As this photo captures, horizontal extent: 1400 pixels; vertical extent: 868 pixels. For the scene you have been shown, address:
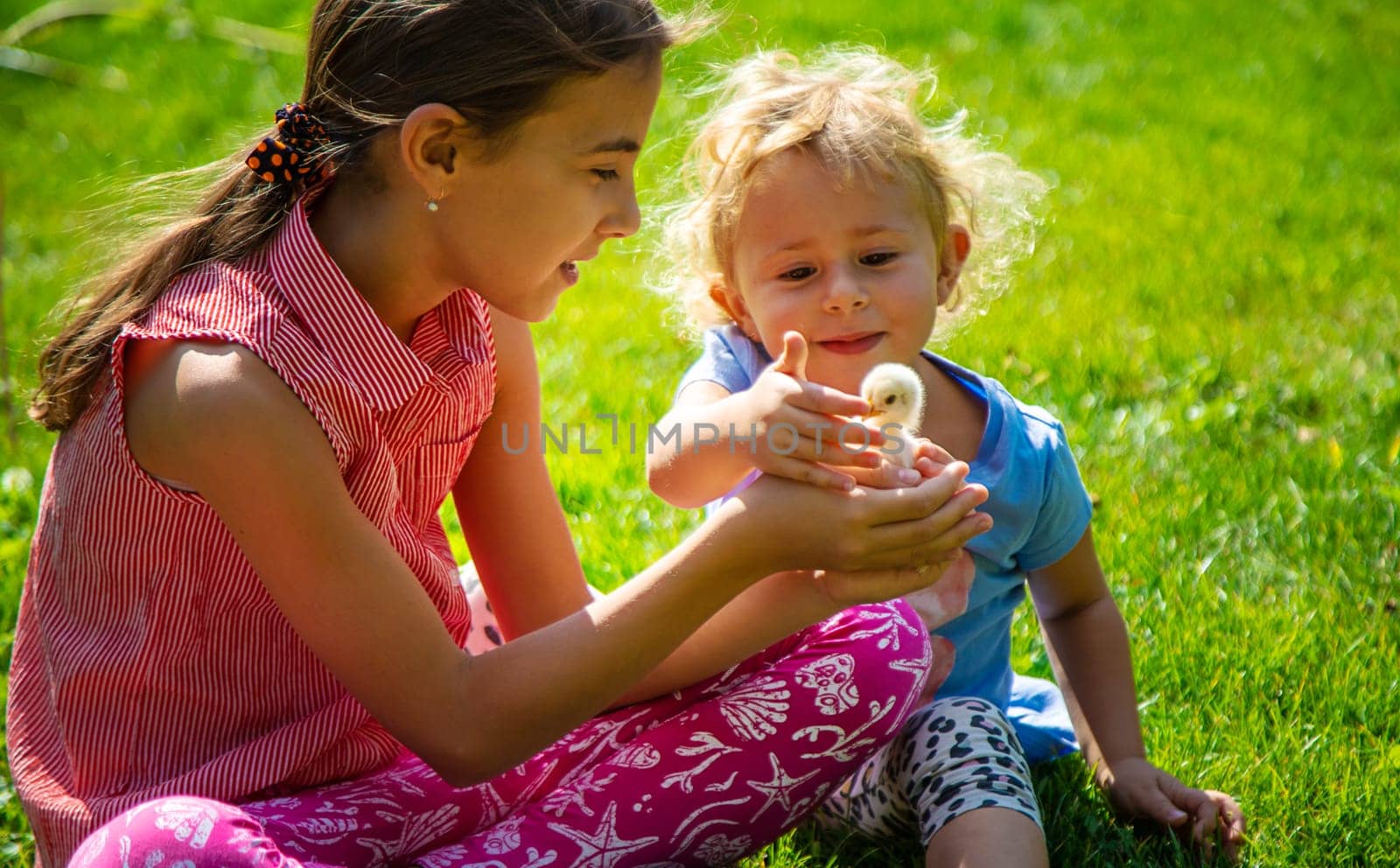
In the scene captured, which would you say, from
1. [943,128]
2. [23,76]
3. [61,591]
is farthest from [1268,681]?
[23,76]

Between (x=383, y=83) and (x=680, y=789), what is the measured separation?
3.48 ft

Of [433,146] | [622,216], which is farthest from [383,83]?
[622,216]

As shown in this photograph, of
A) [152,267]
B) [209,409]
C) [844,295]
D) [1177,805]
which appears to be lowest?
[1177,805]

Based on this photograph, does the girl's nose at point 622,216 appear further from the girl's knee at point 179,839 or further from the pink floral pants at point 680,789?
the girl's knee at point 179,839

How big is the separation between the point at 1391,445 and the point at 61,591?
3006 millimetres

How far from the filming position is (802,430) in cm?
172

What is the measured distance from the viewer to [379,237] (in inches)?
73.7

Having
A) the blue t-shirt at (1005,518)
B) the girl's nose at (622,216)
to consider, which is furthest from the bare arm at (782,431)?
the blue t-shirt at (1005,518)

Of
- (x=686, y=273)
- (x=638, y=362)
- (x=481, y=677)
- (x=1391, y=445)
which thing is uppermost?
(x=686, y=273)

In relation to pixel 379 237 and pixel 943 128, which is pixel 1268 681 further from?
pixel 379 237

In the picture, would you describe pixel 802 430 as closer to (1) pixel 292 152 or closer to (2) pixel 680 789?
(2) pixel 680 789

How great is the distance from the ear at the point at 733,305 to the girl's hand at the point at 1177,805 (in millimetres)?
955

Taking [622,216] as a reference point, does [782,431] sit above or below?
below

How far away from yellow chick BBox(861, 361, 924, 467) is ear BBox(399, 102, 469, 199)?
63cm
